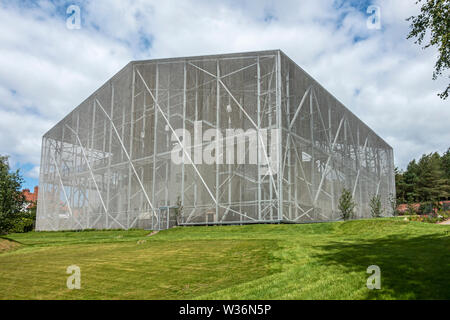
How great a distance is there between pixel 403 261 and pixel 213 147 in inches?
715

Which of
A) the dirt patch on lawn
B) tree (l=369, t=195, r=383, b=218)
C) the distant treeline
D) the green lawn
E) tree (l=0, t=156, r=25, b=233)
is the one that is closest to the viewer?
the green lawn

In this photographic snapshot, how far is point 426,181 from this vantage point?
2254 inches

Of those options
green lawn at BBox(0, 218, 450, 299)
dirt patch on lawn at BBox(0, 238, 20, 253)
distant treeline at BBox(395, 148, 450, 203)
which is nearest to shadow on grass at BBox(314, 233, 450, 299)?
green lawn at BBox(0, 218, 450, 299)

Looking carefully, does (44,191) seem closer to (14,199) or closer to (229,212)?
(14,199)

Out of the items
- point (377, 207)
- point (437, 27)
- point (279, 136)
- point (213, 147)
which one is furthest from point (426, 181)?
point (437, 27)

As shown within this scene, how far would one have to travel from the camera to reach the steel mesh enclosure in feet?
78.1

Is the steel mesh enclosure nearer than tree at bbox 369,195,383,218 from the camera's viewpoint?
Yes

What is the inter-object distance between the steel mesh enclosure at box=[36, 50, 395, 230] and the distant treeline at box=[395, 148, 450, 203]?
25.6 m

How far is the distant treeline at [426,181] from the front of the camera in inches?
2195


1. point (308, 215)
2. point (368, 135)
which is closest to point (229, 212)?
point (308, 215)

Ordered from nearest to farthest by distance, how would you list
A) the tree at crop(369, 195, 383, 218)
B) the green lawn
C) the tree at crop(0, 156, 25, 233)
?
the green lawn, the tree at crop(0, 156, 25, 233), the tree at crop(369, 195, 383, 218)

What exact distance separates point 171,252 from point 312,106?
20.3 m

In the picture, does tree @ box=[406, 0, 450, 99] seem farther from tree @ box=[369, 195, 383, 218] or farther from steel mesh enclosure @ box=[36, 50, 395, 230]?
tree @ box=[369, 195, 383, 218]

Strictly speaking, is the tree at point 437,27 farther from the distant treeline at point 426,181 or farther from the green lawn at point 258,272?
the distant treeline at point 426,181
